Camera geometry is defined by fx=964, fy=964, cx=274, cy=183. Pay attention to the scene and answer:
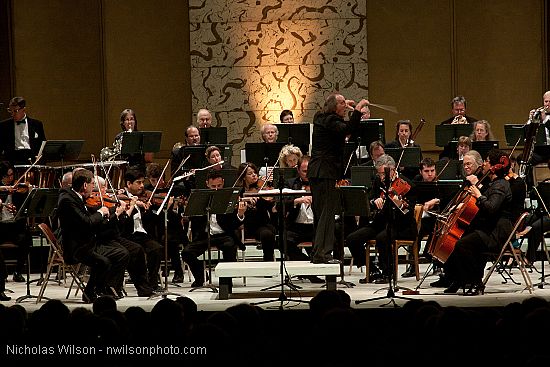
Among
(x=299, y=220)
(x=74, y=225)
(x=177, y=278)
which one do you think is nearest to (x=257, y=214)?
(x=299, y=220)

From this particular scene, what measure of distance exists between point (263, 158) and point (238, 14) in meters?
3.76

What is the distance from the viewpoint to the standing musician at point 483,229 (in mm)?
7723

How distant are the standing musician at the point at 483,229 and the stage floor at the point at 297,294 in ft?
0.61

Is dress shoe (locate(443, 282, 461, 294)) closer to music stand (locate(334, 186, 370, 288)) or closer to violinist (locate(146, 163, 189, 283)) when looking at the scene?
music stand (locate(334, 186, 370, 288))

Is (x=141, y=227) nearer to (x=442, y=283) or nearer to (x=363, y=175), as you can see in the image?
(x=363, y=175)

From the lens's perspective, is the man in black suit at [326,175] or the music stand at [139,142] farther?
the music stand at [139,142]

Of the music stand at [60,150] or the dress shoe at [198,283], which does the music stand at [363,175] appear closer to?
the dress shoe at [198,283]

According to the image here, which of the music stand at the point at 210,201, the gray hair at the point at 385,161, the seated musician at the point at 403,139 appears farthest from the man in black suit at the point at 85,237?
the seated musician at the point at 403,139

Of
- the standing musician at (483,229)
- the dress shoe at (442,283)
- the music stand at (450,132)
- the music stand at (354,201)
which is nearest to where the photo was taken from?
the standing musician at (483,229)

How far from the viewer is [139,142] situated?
32.5ft

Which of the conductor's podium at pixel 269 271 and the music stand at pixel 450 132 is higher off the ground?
the music stand at pixel 450 132

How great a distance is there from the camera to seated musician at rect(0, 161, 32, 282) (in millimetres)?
9352

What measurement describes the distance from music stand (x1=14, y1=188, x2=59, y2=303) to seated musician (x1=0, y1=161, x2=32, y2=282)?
92 centimetres

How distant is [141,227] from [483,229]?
A: 3047 mm
